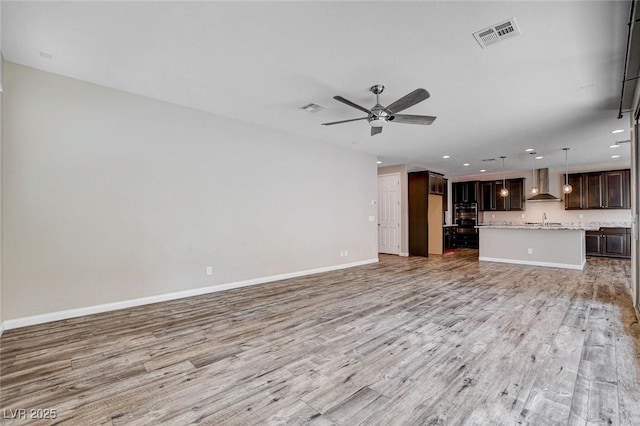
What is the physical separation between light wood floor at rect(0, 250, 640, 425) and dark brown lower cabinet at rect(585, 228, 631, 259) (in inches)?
216

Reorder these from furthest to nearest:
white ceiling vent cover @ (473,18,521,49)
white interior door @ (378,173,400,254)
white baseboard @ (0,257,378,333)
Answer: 1. white interior door @ (378,173,400,254)
2. white baseboard @ (0,257,378,333)
3. white ceiling vent cover @ (473,18,521,49)

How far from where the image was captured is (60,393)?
79.7 inches

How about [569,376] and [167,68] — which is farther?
[167,68]

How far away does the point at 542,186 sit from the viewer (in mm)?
9570

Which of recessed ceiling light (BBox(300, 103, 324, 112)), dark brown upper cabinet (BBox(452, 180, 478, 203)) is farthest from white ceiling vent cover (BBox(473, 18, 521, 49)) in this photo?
dark brown upper cabinet (BBox(452, 180, 478, 203))

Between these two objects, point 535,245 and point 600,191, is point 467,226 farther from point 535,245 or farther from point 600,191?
point 535,245

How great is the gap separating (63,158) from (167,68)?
65.4 inches

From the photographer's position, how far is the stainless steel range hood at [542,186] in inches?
366

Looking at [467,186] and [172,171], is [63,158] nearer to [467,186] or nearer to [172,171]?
[172,171]

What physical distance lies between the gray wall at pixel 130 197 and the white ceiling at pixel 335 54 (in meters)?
0.37

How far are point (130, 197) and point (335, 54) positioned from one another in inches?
124

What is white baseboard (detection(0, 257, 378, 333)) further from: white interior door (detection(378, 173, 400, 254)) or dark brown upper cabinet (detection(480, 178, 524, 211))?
dark brown upper cabinet (detection(480, 178, 524, 211))

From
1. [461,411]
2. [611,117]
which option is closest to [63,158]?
[461,411]

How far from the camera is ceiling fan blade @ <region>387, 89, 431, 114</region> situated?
9.90ft
